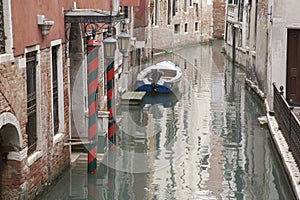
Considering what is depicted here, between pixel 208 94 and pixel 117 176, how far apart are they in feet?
28.3

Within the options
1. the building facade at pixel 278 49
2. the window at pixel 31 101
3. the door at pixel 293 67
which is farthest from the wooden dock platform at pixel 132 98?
the window at pixel 31 101

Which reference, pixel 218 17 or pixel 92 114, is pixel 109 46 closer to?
pixel 92 114

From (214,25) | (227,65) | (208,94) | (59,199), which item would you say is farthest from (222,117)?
(214,25)

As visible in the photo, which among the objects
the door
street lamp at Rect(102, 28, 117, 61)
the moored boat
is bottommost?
the moored boat

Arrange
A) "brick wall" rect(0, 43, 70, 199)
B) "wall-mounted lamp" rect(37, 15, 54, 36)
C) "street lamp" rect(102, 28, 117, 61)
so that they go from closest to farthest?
"brick wall" rect(0, 43, 70, 199), "wall-mounted lamp" rect(37, 15, 54, 36), "street lamp" rect(102, 28, 117, 61)

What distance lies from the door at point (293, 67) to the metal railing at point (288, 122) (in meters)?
1.10

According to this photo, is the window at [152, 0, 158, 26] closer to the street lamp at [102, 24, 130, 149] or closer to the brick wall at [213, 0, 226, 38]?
the brick wall at [213, 0, 226, 38]

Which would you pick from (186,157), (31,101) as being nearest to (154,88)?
(186,157)

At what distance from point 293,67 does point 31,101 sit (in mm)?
7008

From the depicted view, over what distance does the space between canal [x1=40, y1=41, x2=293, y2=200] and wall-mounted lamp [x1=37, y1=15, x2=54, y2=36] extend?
78.6 inches

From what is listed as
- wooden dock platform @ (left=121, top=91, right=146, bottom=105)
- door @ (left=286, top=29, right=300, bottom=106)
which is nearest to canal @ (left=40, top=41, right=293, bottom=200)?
wooden dock platform @ (left=121, top=91, right=146, bottom=105)

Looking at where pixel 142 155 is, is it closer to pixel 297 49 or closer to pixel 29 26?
pixel 29 26

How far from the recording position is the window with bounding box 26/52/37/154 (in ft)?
23.1

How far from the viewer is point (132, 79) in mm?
16953
